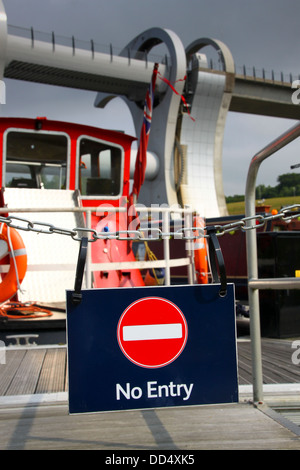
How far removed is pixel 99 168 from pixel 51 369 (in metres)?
4.37

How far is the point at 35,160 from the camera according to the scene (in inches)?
297

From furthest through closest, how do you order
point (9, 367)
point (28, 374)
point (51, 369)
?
1. point (9, 367)
2. point (51, 369)
3. point (28, 374)

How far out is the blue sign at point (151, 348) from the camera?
2.03m

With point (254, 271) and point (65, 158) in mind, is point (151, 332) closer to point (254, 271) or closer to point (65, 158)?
point (254, 271)

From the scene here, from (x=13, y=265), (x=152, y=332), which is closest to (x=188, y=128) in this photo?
(x=13, y=265)

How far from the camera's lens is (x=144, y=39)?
35.7 meters

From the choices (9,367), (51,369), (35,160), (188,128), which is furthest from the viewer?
(188,128)

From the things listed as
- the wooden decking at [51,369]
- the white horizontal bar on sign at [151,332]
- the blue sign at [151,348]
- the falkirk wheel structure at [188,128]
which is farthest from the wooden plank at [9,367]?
the falkirk wheel structure at [188,128]

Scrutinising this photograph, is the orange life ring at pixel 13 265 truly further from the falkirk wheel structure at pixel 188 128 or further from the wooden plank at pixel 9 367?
the falkirk wheel structure at pixel 188 128

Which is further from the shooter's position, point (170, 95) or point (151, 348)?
point (170, 95)

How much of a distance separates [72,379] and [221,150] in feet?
118

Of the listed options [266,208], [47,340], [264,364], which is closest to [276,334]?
[264,364]

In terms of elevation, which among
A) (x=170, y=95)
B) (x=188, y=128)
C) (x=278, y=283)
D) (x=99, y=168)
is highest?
(x=170, y=95)

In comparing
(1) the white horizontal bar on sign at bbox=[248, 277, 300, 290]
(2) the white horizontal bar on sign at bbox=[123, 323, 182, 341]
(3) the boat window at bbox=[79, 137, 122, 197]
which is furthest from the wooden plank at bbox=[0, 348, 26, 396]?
(3) the boat window at bbox=[79, 137, 122, 197]
